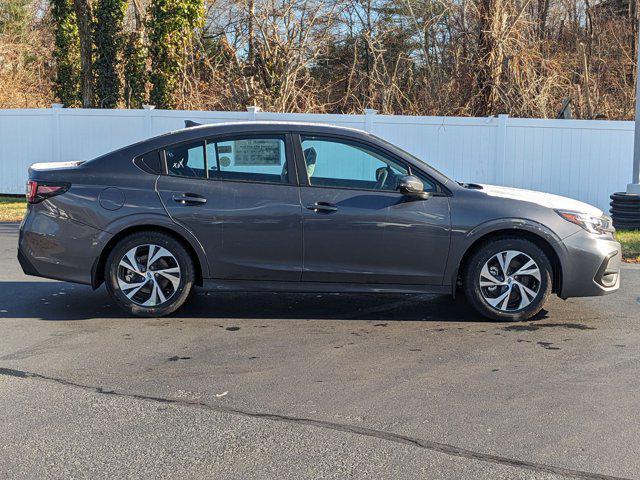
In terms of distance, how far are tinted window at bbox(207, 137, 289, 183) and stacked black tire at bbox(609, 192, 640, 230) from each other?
775 cm

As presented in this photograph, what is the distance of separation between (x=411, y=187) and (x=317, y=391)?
2.32 metres

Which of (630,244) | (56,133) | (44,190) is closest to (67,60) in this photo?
(56,133)

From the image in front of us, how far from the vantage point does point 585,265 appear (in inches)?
278

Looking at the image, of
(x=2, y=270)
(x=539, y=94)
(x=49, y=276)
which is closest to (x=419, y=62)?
(x=539, y=94)

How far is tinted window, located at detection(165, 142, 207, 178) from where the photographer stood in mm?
7176

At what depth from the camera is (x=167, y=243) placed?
7.08 m

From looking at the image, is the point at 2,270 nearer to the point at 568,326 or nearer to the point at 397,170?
the point at 397,170

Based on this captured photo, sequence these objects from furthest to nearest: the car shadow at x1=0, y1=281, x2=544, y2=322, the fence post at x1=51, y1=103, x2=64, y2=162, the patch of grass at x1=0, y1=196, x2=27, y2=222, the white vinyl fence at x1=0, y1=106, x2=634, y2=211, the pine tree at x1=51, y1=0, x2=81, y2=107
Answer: the pine tree at x1=51, y1=0, x2=81, y2=107
the fence post at x1=51, y1=103, x2=64, y2=162
the white vinyl fence at x1=0, y1=106, x2=634, y2=211
the patch of grass at x1=0, y1=196, x2=27, y2=222
the car shadow at x1=0, y1=281, x2=544, y2=322

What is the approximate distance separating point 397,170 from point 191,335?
87.3 inches

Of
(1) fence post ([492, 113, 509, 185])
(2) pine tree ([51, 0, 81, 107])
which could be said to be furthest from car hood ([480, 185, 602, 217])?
(2) pine tree ([51, 0, 81, 107])

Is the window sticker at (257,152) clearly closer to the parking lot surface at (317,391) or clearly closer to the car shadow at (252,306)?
the car shadow at (252,306)

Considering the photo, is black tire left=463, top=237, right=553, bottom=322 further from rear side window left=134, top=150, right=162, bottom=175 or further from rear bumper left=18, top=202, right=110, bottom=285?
rear bumper left=18, top=202, right=110, bottom=285

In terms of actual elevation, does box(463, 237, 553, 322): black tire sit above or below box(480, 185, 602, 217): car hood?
below

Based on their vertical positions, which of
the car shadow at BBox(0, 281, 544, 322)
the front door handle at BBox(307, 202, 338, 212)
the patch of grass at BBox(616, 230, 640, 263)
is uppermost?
the front door handle at BBox(307, 202, 338, 212)
